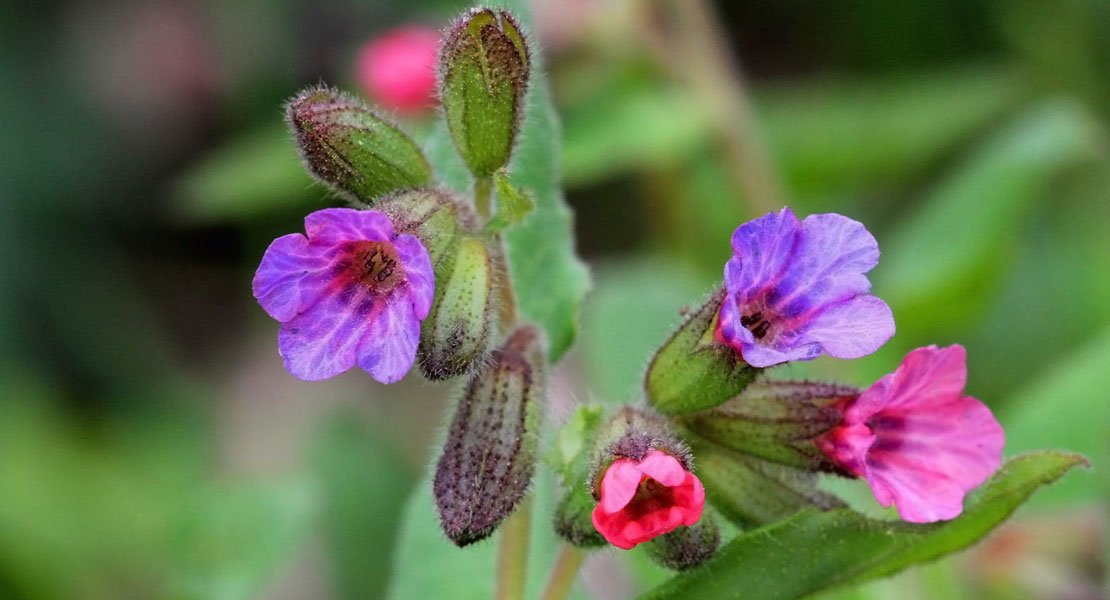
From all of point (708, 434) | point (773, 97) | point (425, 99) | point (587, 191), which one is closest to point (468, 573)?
point (708, 434)

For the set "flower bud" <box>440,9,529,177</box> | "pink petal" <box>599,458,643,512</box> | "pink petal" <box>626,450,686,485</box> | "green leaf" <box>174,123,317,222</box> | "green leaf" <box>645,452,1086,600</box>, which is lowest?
Answer: "green leaf" <box>174,123,317,222</box>

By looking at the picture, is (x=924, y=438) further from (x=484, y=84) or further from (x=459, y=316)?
(x=484, y=84)

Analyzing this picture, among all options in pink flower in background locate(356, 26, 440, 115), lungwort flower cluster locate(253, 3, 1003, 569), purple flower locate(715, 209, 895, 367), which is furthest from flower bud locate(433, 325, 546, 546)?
pink flower in background locate(356, 26, 440, 115)

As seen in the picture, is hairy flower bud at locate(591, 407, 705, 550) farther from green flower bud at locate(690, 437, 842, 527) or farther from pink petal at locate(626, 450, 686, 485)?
green flower bud at locate(690, 437, 842, 527)

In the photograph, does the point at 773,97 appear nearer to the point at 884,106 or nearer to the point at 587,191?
the point at 884,106

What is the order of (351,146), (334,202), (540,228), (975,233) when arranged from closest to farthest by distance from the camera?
(351,146) → (540,228) → (975,233) → (334,202)

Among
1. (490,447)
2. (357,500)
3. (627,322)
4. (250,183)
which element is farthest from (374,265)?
(250,183)

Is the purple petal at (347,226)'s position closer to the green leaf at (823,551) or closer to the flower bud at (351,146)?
the flower bud at (351,146)
